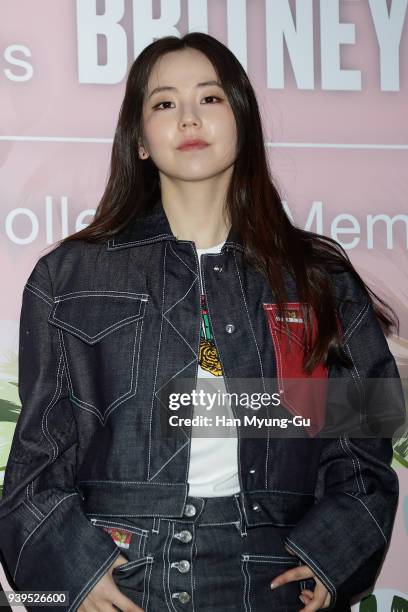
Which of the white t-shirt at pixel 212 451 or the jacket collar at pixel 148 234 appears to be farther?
the jacket collar at pixel 148 234

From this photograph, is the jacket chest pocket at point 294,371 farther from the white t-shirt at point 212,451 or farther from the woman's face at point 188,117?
the woman's face at point 188,117

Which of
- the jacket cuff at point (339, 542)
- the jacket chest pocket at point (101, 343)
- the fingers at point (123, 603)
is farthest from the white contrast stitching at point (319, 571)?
the jacket chest pocket at point (101, 343)

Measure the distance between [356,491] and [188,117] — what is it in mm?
861

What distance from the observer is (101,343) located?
192 cm

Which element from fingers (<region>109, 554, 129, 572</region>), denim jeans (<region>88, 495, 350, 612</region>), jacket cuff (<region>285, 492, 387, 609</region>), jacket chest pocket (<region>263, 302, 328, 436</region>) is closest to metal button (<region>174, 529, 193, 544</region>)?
denim jeans (<region>88, 495, 350, 612</region>)

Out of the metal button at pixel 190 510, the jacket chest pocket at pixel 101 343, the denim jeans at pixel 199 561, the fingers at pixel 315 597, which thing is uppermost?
the jacket chest pocket at pixel 101 343

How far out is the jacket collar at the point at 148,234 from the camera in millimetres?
2031

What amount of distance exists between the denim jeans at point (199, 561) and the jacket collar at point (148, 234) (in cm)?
56

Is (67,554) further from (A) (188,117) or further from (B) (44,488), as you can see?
(A) (188,117)

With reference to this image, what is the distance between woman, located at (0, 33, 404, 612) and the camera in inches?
70.9

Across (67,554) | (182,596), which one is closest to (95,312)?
(67,554)

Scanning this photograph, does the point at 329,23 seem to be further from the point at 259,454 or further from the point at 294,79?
the point at 259,454

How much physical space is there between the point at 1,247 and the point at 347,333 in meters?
0.86

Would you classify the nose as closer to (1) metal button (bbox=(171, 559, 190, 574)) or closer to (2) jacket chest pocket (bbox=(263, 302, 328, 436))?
(2) jacket chest pocket (bbox=(263, 302, 328, 436))
